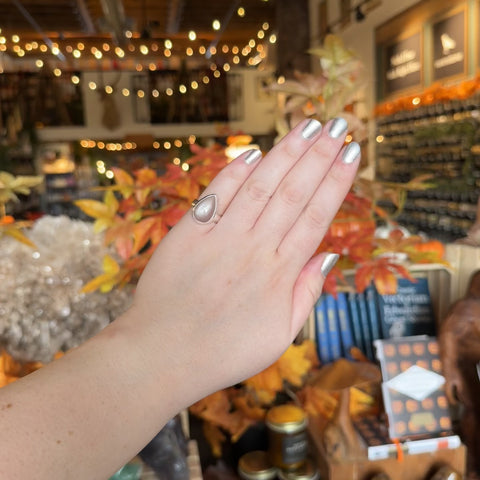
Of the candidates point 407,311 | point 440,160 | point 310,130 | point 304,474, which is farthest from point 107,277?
point 440,160

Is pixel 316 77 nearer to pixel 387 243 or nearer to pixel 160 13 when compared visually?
pixel 387 243

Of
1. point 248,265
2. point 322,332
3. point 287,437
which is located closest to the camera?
point 248,265

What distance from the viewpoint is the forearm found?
41 centimetres

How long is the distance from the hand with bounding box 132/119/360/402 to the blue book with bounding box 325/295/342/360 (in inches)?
31.7

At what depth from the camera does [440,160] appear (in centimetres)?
520

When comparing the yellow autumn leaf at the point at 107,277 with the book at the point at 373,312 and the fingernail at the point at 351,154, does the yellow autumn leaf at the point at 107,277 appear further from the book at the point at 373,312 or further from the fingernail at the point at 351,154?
the book at the point at 373,312

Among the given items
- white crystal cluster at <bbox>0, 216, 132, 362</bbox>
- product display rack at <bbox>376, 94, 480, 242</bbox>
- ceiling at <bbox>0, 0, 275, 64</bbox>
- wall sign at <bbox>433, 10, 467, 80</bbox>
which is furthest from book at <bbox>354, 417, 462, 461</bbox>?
ceiling at <bbox>0, 0, 275, 64</bbox>

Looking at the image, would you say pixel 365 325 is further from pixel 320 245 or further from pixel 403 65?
pixel 403 65

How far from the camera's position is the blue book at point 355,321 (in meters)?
1.38

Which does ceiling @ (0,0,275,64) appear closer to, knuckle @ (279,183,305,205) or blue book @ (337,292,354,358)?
blue book @ (337,292,354,358)

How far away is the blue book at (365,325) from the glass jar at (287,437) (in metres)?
0.33

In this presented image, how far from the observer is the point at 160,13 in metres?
9.06

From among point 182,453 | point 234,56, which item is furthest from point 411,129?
point 234,56

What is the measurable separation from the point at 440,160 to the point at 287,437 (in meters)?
4.72
